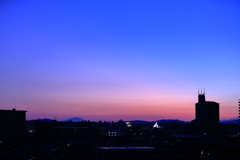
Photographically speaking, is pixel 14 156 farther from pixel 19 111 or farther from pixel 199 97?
pixel 199 97

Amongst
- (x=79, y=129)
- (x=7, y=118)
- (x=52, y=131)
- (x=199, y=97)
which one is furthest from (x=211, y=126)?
(x=7, y=118)

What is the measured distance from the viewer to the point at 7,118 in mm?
58312

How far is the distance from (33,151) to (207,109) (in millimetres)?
53508

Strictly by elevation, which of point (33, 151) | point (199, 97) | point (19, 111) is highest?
point (199, 97)

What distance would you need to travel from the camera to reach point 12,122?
5909 centimetres

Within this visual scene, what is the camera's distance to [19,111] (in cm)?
6075

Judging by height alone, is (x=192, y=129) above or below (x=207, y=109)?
below

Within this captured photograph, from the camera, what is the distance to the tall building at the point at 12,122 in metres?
57.3

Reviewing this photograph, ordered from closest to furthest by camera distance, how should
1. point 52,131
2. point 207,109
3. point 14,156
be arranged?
point 14,156 → point 52,131 → point 207,109

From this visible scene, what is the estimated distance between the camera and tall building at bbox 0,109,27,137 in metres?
57.3

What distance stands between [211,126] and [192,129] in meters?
9.15

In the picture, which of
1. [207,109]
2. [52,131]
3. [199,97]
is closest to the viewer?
[52,131]

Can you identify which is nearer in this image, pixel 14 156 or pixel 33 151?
pixel 14 156

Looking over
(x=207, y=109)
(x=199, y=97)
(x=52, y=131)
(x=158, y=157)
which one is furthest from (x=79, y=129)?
(x=199, y=97)
